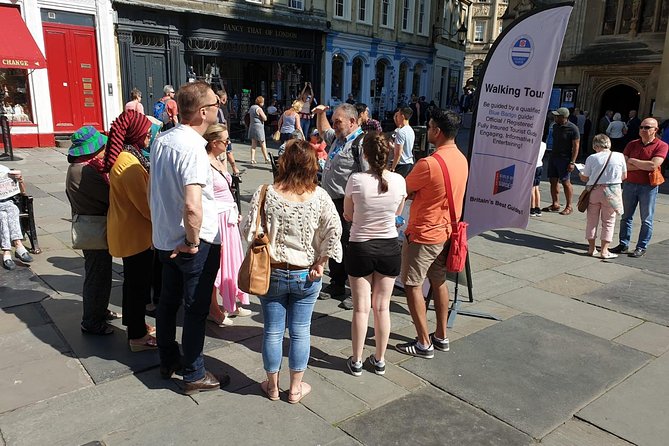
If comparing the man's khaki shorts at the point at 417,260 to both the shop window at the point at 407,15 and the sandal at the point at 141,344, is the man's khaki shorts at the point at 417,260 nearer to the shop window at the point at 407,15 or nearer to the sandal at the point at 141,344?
the sandal at the point at 141,344

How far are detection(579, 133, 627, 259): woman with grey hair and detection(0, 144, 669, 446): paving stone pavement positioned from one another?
52.5 inches

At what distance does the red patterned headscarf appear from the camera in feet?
12.1

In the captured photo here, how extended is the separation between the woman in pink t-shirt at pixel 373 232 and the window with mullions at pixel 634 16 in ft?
61.9

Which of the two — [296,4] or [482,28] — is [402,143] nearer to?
[296,4]

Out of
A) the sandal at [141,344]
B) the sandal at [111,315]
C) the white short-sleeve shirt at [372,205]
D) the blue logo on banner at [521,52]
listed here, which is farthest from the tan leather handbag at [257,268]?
the blue logo on banner at [521,52]

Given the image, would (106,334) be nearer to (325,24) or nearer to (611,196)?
(611,196)

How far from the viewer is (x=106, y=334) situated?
14.0ft

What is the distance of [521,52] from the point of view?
4.38 m

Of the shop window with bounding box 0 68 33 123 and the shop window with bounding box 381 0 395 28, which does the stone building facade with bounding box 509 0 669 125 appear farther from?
the shop window with bounding box 0 68 33 123

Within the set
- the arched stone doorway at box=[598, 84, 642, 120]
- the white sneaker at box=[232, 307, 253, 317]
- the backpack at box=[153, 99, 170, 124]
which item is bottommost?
the white sneaker at box=[232, 307, 253, 317]

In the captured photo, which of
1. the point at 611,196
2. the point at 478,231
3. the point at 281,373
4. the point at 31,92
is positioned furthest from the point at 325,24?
the point at 281,373

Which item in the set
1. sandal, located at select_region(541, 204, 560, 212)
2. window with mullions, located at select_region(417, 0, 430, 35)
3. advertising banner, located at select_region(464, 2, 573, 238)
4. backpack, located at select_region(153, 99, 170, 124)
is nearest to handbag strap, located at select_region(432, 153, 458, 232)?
advertising banner, located at select_region(464, 2, 573, 238)

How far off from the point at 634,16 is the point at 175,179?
2014cm

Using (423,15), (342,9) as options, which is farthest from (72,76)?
(423,15)
